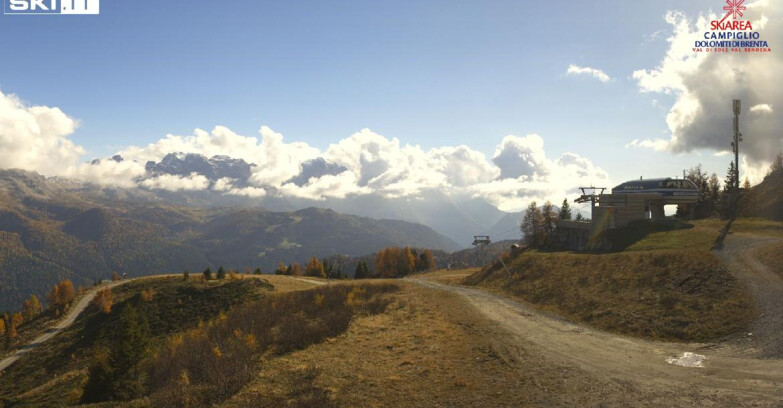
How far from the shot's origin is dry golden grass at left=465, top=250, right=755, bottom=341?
2353 cm

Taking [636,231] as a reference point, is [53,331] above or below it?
below

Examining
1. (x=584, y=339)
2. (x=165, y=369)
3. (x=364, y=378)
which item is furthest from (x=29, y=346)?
(x=584, y=339)

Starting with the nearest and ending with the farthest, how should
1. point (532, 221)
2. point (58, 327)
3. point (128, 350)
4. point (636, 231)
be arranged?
point (128, 350)
point (636, 231)
point (58, 327)
point (532, 221)

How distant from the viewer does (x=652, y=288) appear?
29.6 meters

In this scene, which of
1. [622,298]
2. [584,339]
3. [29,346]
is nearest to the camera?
[584,339]

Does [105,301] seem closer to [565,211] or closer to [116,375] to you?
[116,375]

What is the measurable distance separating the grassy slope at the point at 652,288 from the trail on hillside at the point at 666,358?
153 cm

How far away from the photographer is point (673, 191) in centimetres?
5631

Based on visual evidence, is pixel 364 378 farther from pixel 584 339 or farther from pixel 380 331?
pixel 584 339

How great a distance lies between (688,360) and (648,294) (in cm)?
1106

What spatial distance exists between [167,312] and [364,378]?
61.3 meters

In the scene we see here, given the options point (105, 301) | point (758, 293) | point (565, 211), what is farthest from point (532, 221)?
point (105, 301)

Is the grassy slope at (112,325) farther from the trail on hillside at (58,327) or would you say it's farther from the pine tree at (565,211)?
the pine tree at (565,211)

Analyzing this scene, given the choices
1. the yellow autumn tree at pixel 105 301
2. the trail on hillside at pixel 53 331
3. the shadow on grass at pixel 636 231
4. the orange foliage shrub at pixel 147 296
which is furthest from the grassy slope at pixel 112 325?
the shadow on grass at pixel 636 231
